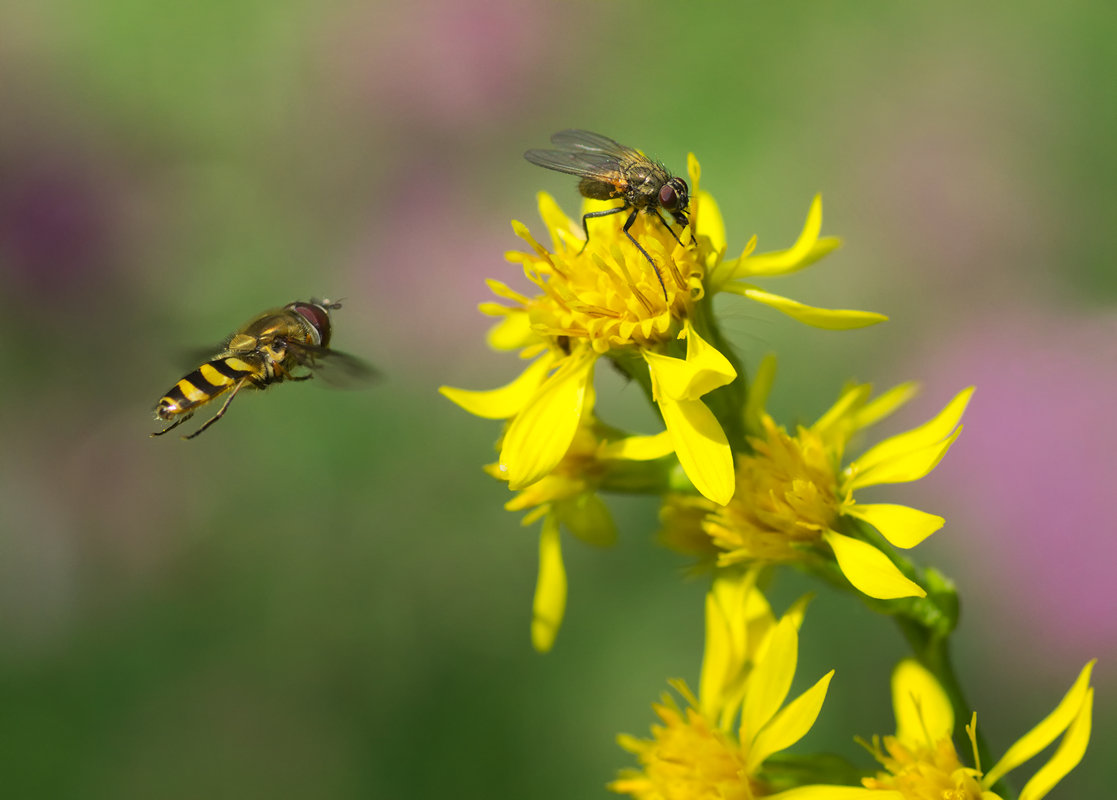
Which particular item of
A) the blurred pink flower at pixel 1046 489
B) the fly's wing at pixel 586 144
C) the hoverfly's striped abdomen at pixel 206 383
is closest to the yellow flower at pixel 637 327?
the fly's wing at pixel 586 144

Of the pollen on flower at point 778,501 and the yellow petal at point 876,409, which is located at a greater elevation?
the yellow petal at point 876,409

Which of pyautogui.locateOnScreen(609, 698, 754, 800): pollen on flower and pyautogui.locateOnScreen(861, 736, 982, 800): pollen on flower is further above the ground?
pyautogui.locateOnScreen(861, 736, 982, 800): pollen on flower

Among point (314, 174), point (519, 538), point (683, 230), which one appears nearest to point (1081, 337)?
point (519, 538)

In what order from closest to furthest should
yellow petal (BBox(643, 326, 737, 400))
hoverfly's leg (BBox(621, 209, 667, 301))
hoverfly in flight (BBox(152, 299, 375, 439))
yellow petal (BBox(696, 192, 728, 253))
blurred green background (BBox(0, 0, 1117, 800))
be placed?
yellow petal (BBox(643, 326, 737, 400)) < hoverfly's leg (BBox(621, 209, 667, 301)) < yellow petal (BBox(696, 192, 728, 253)) < hoverfly in flight (BBox(152, 299, 375, 439)) < blurred green background (BBox(0, 0, 1117, 800))

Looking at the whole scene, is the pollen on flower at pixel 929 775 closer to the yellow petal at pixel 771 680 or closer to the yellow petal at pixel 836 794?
the yellow petal at pixel 836 794

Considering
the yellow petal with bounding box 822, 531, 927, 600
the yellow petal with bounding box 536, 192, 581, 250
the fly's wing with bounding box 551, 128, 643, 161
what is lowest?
the yellow petal with bounding box 822, 531, 927, 600

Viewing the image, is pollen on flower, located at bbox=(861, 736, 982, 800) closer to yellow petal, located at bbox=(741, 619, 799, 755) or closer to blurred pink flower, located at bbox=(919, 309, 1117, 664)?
yellow petal, located at bbox=(741, 619, 799, 755)

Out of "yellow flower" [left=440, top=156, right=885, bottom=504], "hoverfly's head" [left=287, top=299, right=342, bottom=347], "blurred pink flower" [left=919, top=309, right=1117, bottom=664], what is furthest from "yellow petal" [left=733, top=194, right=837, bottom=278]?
"blurred pink flower" [left=919, top=309, right=1117, bottom=664]

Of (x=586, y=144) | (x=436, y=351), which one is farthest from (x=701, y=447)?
(x=436, y=351)
